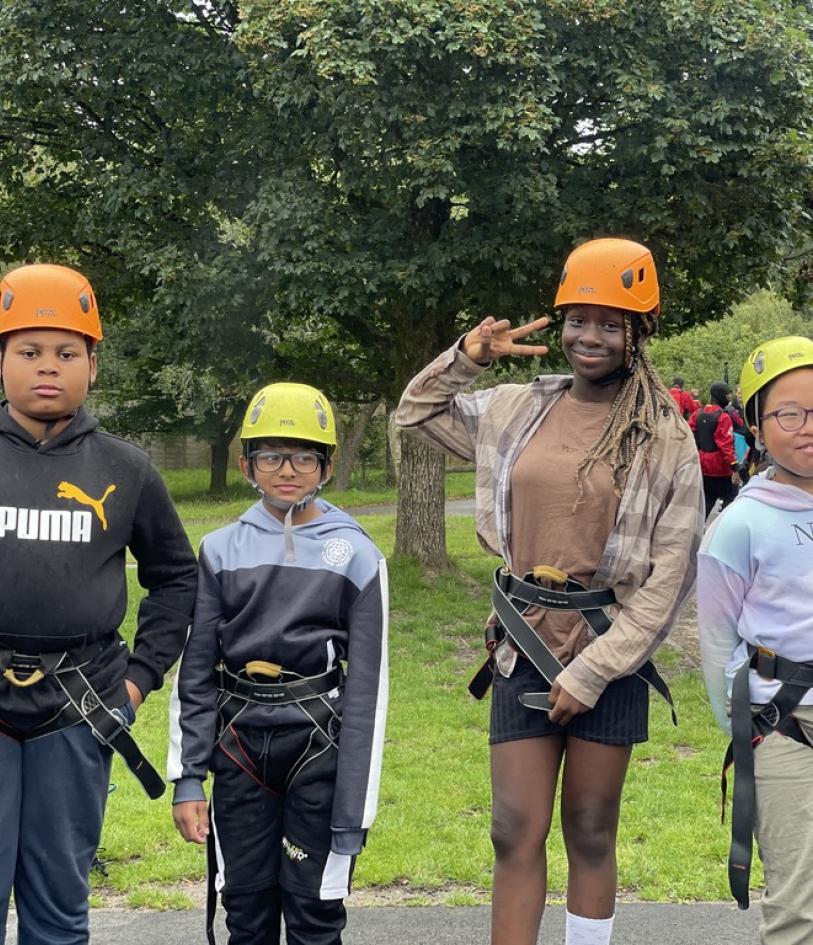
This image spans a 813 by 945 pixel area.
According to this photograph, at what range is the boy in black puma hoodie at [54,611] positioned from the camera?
2.81 meters

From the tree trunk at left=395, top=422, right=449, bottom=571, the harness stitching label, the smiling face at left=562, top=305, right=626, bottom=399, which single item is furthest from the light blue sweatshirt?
the tree trunk at left=395, top=422, right=449, bottom=571

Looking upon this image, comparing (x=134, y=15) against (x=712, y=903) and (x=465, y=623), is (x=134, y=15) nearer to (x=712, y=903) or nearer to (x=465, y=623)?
(x=465, y=623)

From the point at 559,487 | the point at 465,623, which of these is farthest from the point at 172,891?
the point at 465,623

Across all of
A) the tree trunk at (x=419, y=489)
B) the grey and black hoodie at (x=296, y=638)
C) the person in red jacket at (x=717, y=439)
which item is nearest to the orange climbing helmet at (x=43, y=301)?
the grey and black hoodie at (x=296, y=638)

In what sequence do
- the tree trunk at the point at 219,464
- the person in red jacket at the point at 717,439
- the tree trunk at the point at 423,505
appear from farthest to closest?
the tree trunk at the point at 219,464
the person in red jacket at the point at 717,439
the tree trunk at the point at 423,505

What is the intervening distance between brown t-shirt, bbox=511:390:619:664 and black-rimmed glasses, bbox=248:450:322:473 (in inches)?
22.9

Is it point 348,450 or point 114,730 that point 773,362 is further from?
point 348,450

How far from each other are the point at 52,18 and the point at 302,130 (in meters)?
2.32

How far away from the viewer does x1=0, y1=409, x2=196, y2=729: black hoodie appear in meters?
2.80

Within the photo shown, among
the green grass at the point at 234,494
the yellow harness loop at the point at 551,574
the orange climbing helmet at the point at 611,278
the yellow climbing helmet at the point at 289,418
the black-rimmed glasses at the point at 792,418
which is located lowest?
the green grass at the point at 234,494

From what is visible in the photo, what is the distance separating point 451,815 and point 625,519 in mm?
2798

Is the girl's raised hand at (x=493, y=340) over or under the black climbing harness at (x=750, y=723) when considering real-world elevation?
over

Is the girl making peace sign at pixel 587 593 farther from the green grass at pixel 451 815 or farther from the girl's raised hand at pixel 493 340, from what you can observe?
the green grass at pixel 451 815

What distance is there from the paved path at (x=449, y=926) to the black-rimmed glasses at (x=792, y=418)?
2.02 metres
